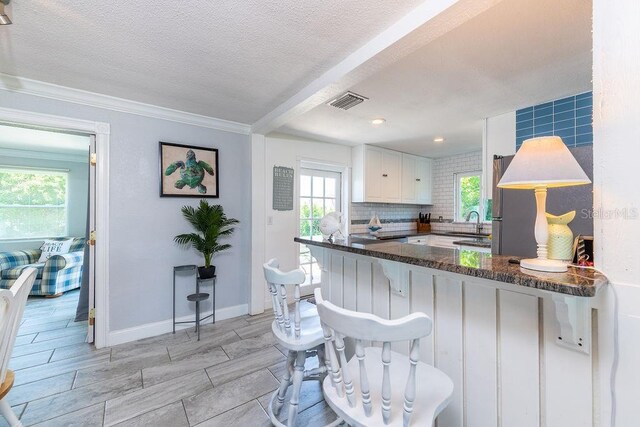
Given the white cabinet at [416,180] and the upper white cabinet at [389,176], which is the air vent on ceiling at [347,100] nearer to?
the upper white cabinet at [389,176]

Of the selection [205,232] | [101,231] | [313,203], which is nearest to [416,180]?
[313,203]

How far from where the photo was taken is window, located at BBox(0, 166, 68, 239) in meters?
4.55

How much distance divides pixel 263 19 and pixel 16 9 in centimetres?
126

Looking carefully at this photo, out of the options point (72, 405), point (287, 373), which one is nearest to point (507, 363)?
point (287, 373)

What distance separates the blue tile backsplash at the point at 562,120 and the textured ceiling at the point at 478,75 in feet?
0.30

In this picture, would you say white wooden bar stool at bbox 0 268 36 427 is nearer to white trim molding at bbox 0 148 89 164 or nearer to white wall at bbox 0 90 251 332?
white wall at bbox 0 90 251 332

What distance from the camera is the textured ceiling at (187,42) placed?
4.63ft

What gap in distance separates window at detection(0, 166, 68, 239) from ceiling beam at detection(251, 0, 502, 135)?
5165 millimetres

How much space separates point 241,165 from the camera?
3348 millimetres

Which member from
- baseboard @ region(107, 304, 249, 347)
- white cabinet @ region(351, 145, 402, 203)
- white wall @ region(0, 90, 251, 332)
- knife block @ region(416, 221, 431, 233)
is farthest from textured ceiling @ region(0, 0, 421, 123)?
knife block @ region(416, 221, 431, 233)

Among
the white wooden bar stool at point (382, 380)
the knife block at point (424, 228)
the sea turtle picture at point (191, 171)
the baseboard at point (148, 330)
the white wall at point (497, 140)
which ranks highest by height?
the white wall at point (497, 140)

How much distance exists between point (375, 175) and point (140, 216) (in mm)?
3132

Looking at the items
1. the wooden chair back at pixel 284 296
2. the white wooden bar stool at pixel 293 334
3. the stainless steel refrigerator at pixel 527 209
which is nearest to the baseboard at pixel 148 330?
the white wooden bar stool at pixel 293 334

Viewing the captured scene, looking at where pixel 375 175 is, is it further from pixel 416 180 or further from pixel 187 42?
pixel 187 42
